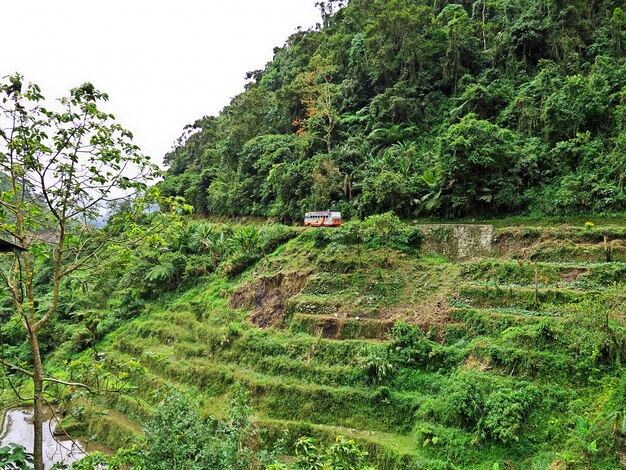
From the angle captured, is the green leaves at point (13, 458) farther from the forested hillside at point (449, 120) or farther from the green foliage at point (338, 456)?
the forested hillside at point (449, 120)

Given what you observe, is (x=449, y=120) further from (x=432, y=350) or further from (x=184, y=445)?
(x=184, y=445)

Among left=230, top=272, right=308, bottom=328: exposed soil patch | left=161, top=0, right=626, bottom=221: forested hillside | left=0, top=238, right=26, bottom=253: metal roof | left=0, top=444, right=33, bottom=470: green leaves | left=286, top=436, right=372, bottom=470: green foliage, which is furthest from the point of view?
left=161, top=0, right=626, bottom=221: forested hillside

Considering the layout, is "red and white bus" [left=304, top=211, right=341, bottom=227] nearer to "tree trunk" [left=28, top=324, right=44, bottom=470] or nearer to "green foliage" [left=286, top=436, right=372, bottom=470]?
"green foliage" [left=286, top=436, right=372, bottom=470]

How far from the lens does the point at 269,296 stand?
719 inches

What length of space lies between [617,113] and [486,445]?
598 inches

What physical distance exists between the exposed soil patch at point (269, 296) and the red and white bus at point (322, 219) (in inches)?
211

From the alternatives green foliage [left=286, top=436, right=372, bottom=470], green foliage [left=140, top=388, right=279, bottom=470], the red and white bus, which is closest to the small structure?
green foliage [left=140, top=388, right=279, bottom=470]

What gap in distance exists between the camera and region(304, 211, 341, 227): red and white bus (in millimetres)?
22669

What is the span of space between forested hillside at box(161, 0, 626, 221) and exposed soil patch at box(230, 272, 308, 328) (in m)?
6.02

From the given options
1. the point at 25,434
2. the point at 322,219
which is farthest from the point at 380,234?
the point at 25,434

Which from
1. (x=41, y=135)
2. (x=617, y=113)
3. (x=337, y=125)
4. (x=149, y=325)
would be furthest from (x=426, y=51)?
(x=41, y=135)

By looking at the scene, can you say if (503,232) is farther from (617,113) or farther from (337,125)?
(337,125)

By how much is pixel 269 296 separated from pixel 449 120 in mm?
15254

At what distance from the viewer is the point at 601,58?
19.0 meters
